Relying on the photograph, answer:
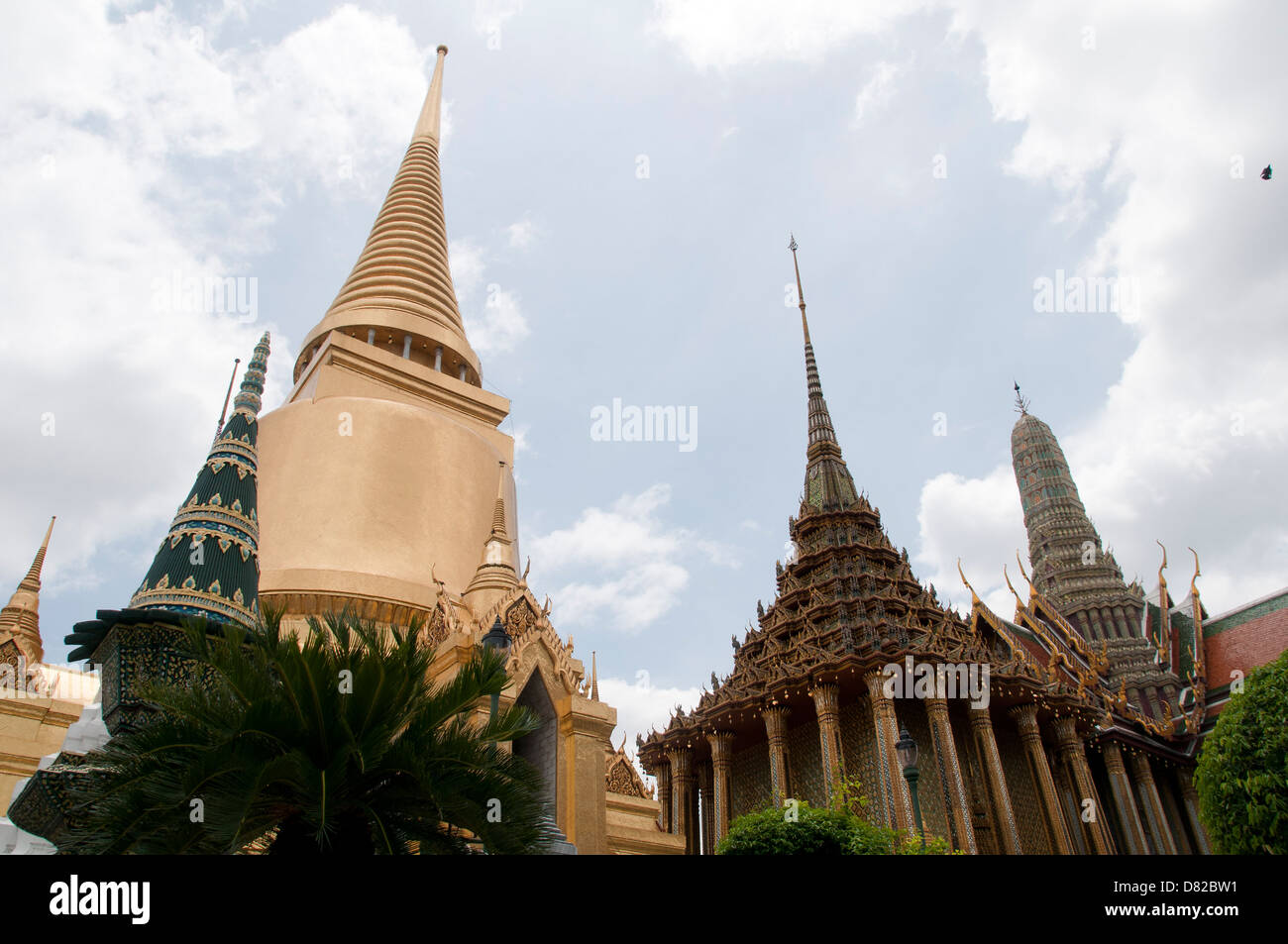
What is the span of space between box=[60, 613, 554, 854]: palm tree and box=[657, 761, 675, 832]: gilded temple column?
879 inches

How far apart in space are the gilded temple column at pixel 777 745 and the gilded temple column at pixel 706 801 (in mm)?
2935

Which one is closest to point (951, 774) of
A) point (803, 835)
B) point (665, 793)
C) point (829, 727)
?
point (829, 727)

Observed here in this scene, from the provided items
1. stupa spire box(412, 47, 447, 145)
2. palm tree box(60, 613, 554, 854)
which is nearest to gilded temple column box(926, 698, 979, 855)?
palm tree box(60, 613, 554, 854)

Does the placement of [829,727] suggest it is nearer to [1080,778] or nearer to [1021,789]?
[1021,789]

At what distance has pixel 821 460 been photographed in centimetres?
3416

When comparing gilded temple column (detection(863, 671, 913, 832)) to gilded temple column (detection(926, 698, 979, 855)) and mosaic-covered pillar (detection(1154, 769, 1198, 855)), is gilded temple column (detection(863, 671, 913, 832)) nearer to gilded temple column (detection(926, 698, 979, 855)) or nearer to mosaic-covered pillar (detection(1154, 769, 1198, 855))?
gilded temple column (detection(926, 698, 979, 855))

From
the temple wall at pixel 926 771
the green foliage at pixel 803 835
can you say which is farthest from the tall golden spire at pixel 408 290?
the green foliage at pixel 803 835

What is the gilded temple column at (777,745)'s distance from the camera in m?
24.6

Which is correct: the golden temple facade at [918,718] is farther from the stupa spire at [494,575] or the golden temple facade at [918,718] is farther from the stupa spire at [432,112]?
the stupa spire at [432,112]

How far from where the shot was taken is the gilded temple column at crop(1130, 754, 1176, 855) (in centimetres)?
2852

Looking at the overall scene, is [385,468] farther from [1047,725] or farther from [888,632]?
[1047,725]

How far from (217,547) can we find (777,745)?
2004cm
